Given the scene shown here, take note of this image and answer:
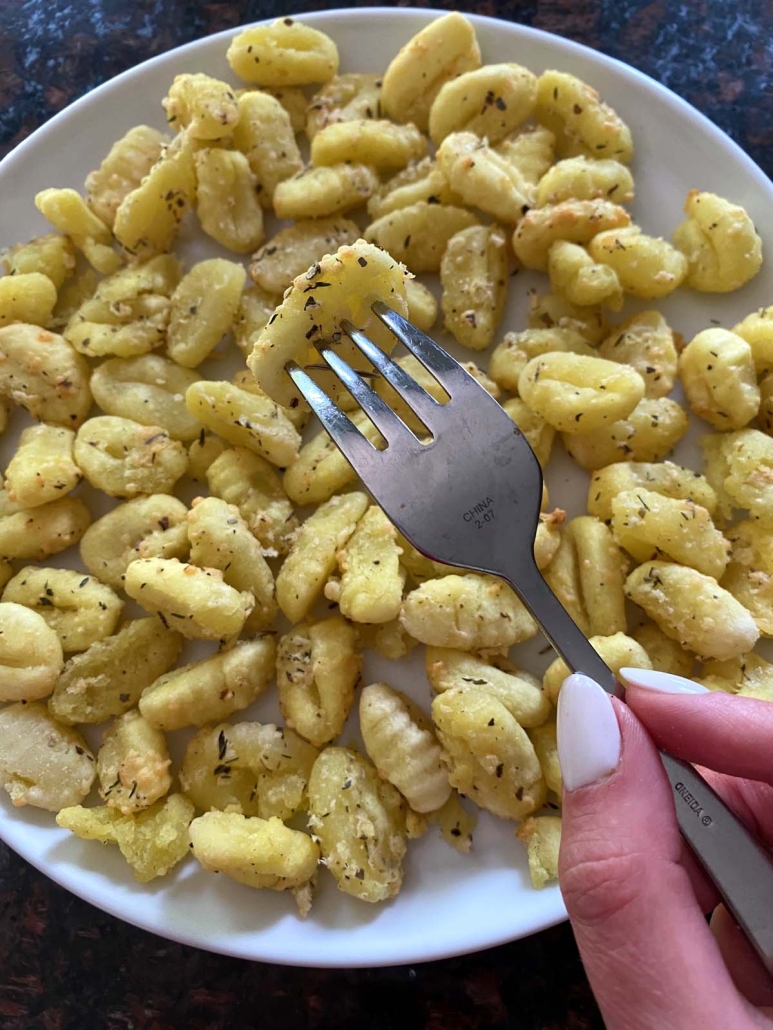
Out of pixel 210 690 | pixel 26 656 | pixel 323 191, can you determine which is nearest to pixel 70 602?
pixel 26 656

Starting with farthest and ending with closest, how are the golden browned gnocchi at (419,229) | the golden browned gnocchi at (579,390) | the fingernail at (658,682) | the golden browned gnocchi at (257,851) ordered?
the golden browned gnocchi at (419,229) → the golden browned gnocchi at (579,390) → the golden browned gnocchi at (257,851) → the fingernail at (658,682)

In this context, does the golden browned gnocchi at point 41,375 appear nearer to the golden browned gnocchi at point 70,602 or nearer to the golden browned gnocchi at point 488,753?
the golden browned gnocchi at point 70,602

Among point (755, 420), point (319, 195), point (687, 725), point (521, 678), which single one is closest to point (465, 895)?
point (521, 678)

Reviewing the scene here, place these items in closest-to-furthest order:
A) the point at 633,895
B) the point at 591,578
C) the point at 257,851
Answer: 1. the point at 633,895
2. the point at 257,851
3. the point at 591,578

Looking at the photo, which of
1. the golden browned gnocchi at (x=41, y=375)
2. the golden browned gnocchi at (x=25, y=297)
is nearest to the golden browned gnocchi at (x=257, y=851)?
the golden browned gnocchi at (x=41, y=375)

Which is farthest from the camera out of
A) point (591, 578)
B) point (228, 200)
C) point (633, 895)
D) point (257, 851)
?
point (228, 200)

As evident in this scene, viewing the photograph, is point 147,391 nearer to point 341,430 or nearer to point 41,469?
point 41,469

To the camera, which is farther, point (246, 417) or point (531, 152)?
point (531, 152)
